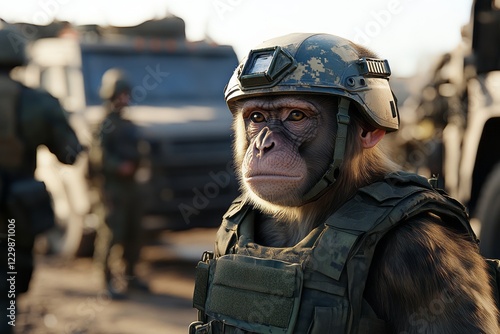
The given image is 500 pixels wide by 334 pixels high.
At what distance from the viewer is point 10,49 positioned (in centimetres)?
478

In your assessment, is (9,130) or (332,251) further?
(9,130)

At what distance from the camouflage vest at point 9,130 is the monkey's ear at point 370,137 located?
277 cm

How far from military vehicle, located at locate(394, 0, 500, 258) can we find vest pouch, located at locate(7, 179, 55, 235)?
8.97 ft

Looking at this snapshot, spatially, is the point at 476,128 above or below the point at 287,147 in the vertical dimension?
below

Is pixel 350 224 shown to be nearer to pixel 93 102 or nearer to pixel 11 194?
pixel 11 194

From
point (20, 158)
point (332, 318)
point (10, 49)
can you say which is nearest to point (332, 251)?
point (332, 318)

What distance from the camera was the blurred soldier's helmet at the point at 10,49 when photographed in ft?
15.6

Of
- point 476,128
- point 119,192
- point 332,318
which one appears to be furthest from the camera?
point 119,192

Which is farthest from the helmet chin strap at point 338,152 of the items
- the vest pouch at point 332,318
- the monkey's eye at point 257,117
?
the vest pouch at point 332,318

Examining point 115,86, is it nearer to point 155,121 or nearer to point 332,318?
point 155,121

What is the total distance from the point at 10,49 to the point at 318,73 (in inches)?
116

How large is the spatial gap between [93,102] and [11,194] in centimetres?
449

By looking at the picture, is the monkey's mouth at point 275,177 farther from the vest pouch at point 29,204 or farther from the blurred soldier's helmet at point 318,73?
the vest pouch at point 29,204

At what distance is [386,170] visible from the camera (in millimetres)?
2609
